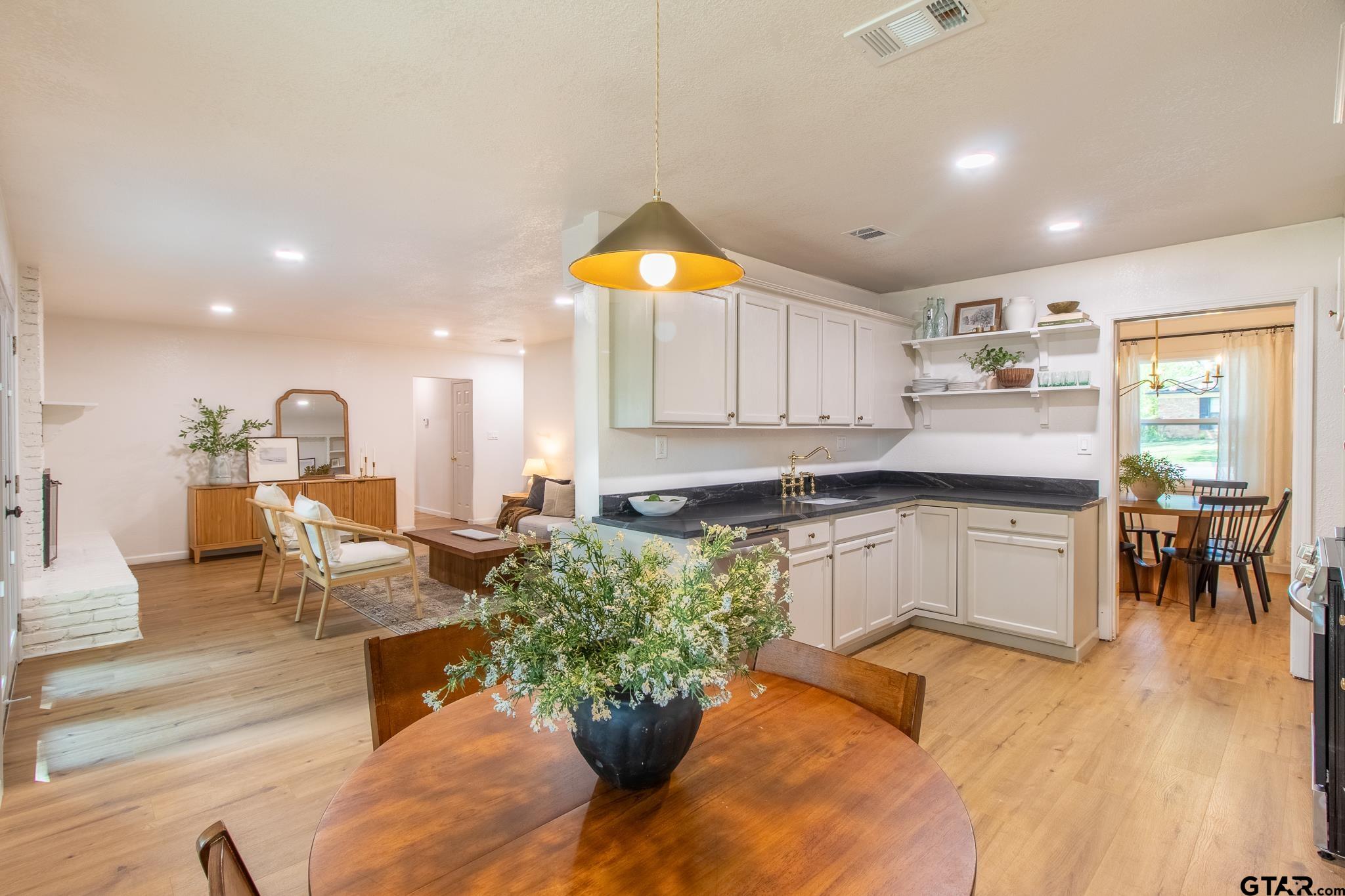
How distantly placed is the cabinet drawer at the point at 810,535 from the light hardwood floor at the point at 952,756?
0.86 metres

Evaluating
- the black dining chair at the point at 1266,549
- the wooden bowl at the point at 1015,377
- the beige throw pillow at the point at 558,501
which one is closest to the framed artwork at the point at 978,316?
the wooden bowl at the point at 1015,377

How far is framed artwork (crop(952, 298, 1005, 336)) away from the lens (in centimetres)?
451

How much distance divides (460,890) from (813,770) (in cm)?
59

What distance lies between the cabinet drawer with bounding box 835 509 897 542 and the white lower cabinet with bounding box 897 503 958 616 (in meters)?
0.12

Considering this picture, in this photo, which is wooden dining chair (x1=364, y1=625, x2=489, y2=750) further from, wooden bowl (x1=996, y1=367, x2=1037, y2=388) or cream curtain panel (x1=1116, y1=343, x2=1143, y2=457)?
cream curtain panel (x1=1116, y1=343, x2=1143, y2=457)

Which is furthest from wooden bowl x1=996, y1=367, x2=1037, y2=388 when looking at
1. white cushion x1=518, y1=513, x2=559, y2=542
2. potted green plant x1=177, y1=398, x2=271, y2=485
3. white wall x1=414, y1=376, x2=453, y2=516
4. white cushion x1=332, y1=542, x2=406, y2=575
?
white wall x1=414, y1=376, x2=453, y2=516

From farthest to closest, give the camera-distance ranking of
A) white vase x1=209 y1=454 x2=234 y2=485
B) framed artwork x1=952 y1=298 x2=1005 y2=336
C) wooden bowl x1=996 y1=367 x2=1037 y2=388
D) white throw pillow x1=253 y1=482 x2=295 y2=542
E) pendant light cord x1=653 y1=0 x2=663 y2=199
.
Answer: white vase x1=209 y1=454 x2=234 y2=485
white throw pillow x1=253 y1=482 x2=295 y2=542
framed artwork x1=952 y1=298 x2=1005 y2=336
wooden bowl x1=996 y1=367 x2=1037 y2=388
pendant light cord x1=653 y1=0 x2=663 y2=199

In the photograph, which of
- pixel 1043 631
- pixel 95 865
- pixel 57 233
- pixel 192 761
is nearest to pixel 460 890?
pixel 95 865

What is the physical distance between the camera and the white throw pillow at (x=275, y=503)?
196 inches

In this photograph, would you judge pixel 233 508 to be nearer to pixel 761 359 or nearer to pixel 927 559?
pixel 761 359

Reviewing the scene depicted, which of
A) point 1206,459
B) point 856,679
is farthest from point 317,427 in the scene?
point 1206,459

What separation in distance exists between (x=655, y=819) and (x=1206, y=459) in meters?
7.46

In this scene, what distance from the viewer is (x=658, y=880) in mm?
854

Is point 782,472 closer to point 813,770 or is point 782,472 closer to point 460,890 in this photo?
point 813,770
